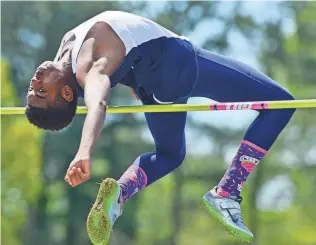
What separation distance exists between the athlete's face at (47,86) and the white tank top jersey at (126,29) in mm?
101

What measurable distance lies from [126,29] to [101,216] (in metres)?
0.80

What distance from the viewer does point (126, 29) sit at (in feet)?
13.1

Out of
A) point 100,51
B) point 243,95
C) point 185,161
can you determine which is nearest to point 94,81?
point 100,51

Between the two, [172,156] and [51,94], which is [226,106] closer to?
[172,156]

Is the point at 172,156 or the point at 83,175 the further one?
the point at 172,156

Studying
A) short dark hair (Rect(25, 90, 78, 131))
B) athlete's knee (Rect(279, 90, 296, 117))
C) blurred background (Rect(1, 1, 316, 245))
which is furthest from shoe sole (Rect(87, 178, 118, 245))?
blurred background (Rect(1, 1, 316, 245))

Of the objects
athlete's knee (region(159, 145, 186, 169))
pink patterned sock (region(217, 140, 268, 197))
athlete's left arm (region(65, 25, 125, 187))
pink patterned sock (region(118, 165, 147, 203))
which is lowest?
pink patterned sock (region(118, 165, 147, 203))

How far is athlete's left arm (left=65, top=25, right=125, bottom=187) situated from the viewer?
335cm

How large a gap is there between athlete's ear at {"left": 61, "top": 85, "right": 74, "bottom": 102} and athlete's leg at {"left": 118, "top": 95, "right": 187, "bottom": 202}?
1.60ft

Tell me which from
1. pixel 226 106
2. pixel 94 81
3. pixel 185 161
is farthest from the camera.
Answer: pixel 185 161

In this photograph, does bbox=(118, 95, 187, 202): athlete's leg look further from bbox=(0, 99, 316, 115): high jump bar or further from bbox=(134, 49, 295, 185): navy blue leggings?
bbox=(0, 99, 316, 115): high jump bar

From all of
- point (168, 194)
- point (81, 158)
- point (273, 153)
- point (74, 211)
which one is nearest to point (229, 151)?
point (273, 153)

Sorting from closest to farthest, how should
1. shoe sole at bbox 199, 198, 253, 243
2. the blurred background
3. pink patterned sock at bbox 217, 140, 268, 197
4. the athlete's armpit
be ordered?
the athlete's armpit → shoe sole at bbox 199, 198, 253, 243 → pink patterned sock at bbox 217, 140, 268, 197 → the blurred background

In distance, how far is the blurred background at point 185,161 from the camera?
15703 millimetres
